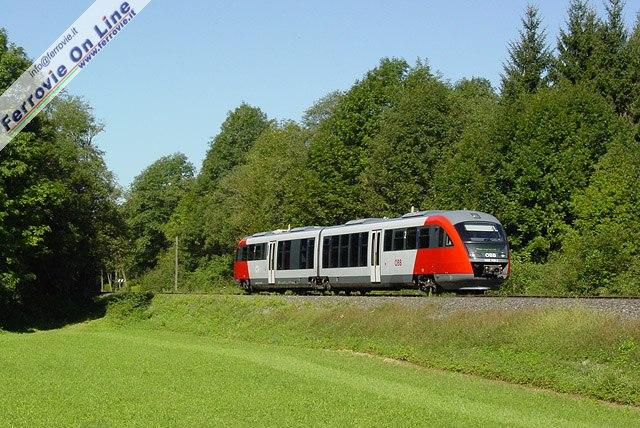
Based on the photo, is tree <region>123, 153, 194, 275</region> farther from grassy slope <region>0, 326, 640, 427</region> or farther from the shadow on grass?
grassy slope <region>0, 326, 640, 427</region>

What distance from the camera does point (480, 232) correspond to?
37688mm

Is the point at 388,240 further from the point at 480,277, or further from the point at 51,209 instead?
the point at 51,209

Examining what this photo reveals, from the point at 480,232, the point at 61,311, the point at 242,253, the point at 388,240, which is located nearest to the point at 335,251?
the point at 388,240

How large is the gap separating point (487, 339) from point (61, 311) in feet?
119

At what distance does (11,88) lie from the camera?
52750mm

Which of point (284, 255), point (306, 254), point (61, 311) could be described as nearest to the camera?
point (306, 254)

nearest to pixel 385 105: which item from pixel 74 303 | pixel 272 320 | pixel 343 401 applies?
pixel 74 303

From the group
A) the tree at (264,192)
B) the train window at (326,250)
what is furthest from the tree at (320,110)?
the train window at (326,250)

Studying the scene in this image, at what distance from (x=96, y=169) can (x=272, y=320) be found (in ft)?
124

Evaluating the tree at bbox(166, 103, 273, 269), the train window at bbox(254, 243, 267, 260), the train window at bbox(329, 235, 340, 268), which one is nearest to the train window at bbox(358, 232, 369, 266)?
the train window at bbox(329, 235, 340, 268)

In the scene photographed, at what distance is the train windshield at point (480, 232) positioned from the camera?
3725cm

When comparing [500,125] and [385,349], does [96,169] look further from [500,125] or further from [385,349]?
[385,349]

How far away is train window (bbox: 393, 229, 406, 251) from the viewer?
1576 inches

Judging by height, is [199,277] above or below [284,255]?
below
